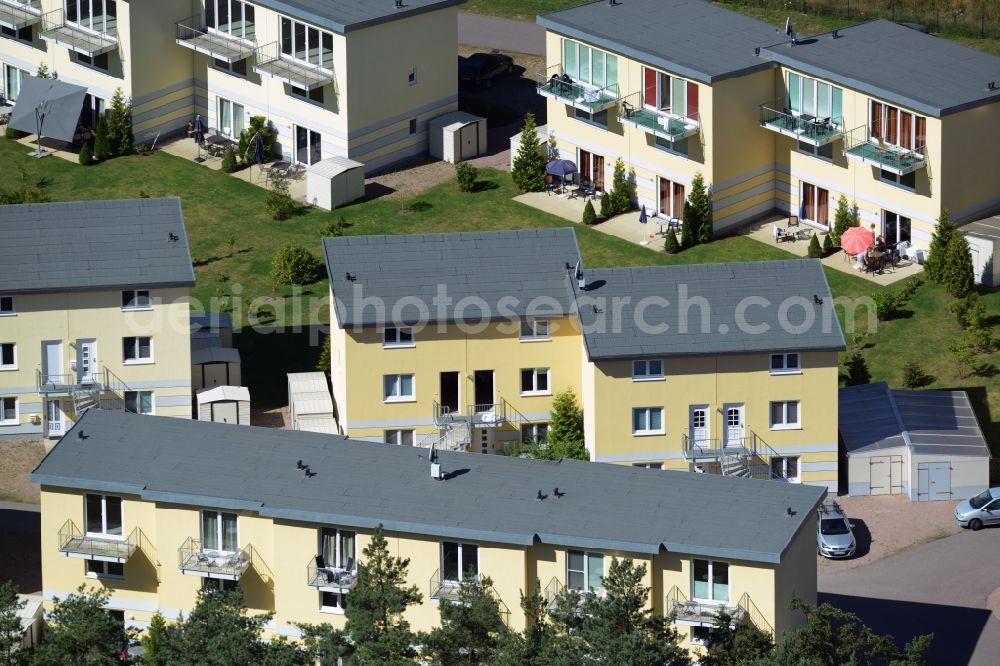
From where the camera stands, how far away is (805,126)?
10469 centimetres

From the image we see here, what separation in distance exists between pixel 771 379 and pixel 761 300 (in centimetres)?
294

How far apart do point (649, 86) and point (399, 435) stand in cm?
2347

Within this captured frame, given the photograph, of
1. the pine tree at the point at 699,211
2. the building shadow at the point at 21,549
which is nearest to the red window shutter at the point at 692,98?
the pine tree at the point at 699,211

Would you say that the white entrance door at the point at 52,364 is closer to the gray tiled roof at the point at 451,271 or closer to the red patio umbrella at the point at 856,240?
the gray tiled roof at the point at 451,271

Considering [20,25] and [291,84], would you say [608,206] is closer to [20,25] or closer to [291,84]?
[291,84]

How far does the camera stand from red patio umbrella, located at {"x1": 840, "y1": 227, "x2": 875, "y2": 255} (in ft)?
336

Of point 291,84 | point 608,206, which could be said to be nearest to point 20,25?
point 291,84

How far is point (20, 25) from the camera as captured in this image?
117562mm

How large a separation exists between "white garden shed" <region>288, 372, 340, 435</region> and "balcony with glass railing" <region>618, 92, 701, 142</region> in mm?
19043

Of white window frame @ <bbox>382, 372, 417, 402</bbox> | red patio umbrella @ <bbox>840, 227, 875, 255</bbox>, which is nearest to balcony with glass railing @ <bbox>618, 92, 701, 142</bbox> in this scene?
red patio umbrella @ <bbox>840, 227, 875, 255</bbox>

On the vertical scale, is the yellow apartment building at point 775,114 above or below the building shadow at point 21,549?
above

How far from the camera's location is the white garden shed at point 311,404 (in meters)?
92.6

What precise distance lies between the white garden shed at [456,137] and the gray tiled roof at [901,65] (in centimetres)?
1494

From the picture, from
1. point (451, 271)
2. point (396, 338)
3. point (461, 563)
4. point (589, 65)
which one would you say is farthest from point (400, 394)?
point (589, 65)
